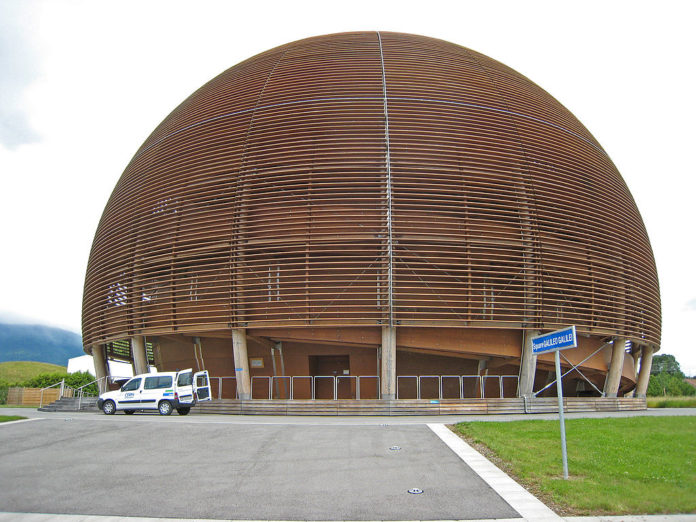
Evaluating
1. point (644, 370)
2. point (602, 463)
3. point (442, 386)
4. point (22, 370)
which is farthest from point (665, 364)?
point (602, 463)

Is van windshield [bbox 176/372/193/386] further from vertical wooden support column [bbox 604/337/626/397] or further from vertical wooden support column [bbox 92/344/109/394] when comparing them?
vertical wooden support column [bbox 604/337/626/397]

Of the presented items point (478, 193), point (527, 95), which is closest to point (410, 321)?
point (478, 193)

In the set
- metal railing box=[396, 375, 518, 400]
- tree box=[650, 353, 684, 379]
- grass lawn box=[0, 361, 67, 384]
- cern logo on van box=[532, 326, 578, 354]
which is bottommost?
tree box=[650, 353, 684, 379]

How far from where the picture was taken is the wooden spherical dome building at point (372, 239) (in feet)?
64.0

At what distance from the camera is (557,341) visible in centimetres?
765

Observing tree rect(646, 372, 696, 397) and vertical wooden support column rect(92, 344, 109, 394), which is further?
tree rect(646, 372, 696, 397)

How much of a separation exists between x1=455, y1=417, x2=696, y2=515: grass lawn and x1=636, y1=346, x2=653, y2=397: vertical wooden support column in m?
15.0

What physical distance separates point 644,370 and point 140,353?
904 inches

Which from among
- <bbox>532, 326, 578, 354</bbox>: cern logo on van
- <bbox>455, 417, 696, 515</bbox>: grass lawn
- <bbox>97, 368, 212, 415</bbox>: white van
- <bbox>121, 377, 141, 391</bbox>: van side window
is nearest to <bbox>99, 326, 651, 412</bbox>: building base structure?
<bbox>97, 368, 212, 415</bbox>: white van

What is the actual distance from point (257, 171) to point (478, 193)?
26.7 feet

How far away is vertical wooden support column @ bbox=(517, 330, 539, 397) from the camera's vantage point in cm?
2005

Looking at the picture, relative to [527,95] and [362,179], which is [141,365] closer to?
[362,179]

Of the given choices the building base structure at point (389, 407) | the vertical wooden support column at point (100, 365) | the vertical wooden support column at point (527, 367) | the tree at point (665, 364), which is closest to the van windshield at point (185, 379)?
the building base structure at point (389, 407)

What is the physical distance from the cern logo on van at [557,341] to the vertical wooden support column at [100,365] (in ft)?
74.3
